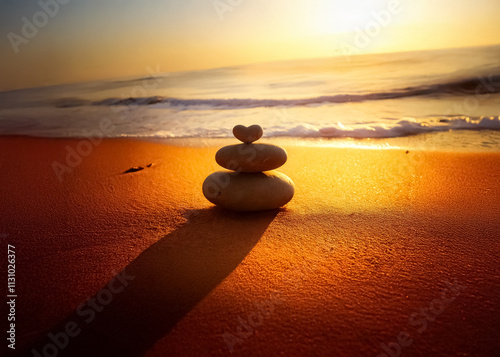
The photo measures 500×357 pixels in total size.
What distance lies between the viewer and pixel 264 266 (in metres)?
2.37

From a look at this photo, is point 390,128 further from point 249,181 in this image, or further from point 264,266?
point 264,266

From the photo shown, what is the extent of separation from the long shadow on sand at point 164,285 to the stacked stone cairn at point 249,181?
16cm

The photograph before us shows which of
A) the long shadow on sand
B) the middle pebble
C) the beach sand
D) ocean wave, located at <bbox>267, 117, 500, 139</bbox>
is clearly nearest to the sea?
ocean wave, located at <bbox>267, 117, 500, 139</bbox>

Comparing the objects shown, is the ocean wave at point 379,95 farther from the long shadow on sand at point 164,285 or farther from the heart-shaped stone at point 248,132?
the long shadow on sand at point 164,285

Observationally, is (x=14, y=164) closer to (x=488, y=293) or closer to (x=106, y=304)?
(x=106, y=304)

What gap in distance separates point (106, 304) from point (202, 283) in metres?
0.58

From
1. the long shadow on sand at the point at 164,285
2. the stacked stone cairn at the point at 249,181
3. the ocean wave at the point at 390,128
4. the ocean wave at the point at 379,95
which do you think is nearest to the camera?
the long shadow on sand at the point at 164,285

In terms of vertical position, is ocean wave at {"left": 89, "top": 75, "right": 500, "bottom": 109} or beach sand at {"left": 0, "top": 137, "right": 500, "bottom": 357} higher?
ocean wave at {"left": 89, "top": 75, "right": 500, "bottom": 109}

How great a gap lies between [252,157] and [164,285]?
4.93ft

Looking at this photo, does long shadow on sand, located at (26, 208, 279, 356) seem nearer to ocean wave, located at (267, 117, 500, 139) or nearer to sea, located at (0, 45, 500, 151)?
sea, located at (0, 45, 500, 151)

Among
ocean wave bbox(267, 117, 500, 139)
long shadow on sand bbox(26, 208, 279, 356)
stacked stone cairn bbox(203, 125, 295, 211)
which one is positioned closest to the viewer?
long shadow on sand bbox(26, 208, 279, 356)

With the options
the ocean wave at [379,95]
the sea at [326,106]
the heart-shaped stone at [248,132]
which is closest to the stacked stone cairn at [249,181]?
the heart-shaped stone at [248,132]

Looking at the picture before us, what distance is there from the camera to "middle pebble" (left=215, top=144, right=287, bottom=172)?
10.6 ft

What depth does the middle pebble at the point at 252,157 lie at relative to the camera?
3.23 meters
